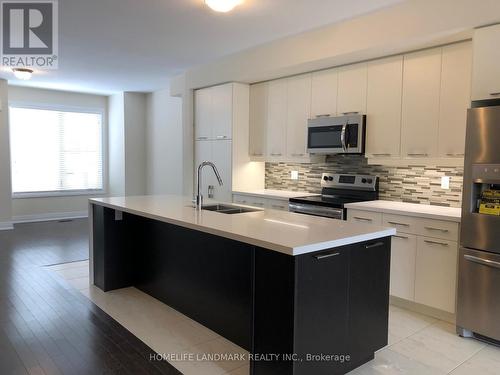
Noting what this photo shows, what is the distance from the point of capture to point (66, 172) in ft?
26.4

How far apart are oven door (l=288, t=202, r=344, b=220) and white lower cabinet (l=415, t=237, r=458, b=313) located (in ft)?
2.57

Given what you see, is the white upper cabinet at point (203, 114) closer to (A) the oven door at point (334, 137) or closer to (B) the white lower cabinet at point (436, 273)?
(A) the oven door at point (334, 137)

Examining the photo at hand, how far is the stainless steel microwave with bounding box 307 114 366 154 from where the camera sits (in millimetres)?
3895

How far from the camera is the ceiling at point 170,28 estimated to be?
10.8 ft

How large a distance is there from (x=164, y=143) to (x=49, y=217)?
2.78m

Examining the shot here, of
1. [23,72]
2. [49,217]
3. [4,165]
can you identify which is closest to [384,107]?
[23,72]

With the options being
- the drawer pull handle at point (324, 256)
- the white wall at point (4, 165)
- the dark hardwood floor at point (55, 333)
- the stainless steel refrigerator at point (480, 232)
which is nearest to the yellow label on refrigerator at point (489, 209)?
the stainless steel refrigerator at point (480, 232)

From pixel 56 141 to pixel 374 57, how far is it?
656cm

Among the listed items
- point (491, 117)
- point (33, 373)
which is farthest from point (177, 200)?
point (491, 117)

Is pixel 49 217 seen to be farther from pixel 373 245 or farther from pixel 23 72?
pixel 373 245

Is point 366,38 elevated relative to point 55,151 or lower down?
elevated

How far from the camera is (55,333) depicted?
2.85 meters

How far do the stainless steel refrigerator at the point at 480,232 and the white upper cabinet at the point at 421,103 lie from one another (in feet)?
1.97

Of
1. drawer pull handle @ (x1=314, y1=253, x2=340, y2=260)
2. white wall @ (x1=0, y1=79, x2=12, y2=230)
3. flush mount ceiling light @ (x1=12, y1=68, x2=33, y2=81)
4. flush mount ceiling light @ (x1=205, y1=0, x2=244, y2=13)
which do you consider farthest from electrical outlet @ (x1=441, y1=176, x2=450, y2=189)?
white wall @ (x1=0, y1=79, x2=12, y2=230)
